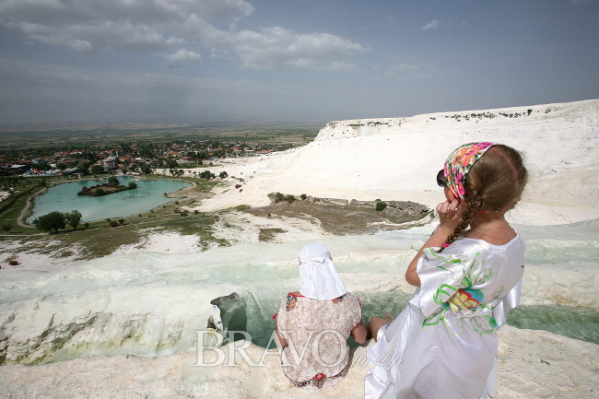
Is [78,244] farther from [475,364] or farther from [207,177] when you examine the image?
[207,177]

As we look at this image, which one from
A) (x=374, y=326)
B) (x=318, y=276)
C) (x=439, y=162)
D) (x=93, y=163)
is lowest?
(x=93, y=163)

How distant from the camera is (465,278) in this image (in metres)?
1.60

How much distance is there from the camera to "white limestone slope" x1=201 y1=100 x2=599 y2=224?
16328mm

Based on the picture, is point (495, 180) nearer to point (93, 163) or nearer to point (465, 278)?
point (465, 278)

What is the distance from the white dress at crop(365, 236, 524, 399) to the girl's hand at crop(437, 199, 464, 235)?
4.9 inches

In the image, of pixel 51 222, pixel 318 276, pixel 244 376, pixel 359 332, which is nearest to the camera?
pixel 318 276

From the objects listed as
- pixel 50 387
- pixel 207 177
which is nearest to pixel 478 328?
pixel 50 387

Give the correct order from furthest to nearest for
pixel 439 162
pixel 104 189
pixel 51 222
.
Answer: pixel 104 189 → pixel 439 162 → pixel 51 222

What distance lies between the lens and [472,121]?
44.4 metres

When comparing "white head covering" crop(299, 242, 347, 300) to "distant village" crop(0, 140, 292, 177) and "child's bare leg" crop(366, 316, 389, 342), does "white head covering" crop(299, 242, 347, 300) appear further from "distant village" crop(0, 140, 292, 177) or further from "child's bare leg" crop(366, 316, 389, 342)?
"distant village" crop(0, 140, 292, 177)

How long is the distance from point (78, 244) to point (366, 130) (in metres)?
53.2

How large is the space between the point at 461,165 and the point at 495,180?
19 cm

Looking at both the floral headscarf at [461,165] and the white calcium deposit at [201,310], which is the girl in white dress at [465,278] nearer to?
the floral headscarf at [461,165]

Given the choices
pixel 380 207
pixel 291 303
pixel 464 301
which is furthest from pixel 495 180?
pixel 380 207
